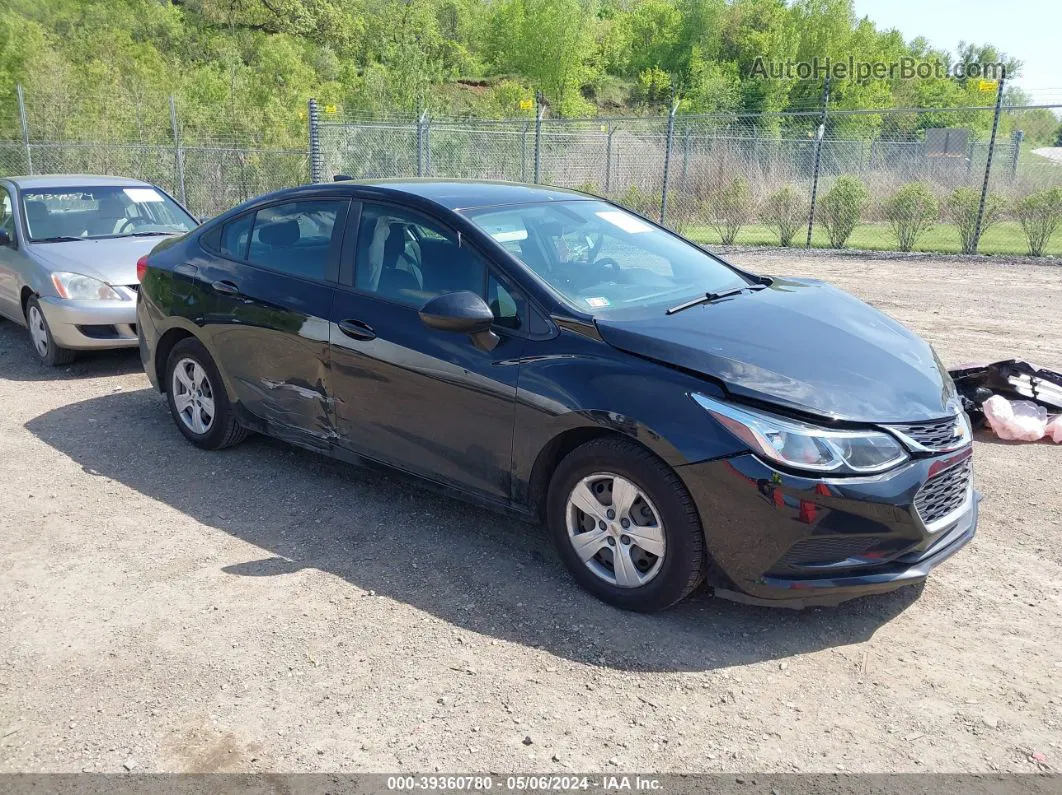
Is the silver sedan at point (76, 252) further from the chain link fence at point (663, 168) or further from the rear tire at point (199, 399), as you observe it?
the chain link fence at point (663, 168)

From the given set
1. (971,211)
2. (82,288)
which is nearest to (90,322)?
(82,288)

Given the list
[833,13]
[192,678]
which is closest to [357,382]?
[192,678]

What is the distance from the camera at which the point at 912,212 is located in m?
15.8

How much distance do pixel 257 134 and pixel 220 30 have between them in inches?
1355

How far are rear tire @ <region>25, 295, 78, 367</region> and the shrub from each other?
14.1m

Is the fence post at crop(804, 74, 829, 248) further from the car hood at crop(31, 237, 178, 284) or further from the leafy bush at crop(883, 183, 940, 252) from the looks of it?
the car hood at crop(31, 237, 178, 284)

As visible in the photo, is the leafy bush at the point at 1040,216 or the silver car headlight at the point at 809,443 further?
the leafy bush at the point at 1040,216

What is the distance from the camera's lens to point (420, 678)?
317cm

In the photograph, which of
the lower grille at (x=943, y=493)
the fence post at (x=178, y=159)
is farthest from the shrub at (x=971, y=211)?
the fence post at (x=178, y=159)

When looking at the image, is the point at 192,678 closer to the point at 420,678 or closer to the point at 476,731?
the point at 420,678

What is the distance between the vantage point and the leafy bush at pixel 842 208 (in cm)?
1650

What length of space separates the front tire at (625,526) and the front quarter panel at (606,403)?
0.11 meters

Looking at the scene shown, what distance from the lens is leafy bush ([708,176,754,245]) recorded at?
59.0ft

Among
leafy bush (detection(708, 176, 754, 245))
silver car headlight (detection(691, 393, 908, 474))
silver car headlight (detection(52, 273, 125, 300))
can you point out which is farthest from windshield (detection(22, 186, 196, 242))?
leafy bush (detection(708, 176, 754, 245))
